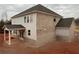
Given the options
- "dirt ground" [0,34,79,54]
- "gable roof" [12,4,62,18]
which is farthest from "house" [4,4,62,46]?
"dirt ground" [0,34,79,54]

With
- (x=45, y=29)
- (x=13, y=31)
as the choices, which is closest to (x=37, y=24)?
(x=45, y=29)

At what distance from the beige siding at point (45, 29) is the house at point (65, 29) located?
A: 0.31ft

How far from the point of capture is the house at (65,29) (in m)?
2.08

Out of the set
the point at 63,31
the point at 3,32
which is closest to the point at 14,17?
the point at 3,32

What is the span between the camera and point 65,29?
2082mm

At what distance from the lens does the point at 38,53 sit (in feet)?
7.06

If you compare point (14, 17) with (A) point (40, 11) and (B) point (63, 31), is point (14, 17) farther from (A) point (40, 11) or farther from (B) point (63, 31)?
(B) point (63, 31)

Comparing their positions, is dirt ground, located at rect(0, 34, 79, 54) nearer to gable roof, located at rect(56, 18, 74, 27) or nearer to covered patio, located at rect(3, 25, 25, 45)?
covered patio, located at rect(3, 25, 25, 45)

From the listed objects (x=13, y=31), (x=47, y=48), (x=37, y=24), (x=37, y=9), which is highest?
(x=37, y=9)

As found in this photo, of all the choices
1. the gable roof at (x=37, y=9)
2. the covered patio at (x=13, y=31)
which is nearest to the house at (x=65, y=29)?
the gable roof at (x=37, y=9)

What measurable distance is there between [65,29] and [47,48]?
1.37 ft

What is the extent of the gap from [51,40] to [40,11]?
0.50 metres

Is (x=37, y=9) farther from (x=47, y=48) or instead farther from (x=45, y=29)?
(x=47, y=48)
